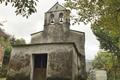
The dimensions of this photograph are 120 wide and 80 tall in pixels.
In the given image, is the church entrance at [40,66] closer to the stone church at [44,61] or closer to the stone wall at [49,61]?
the stone church at [44,61]

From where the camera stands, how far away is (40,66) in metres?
20.9

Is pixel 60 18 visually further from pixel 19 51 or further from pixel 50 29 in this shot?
pixel 19 51

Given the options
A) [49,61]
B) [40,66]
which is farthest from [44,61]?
[49,61]

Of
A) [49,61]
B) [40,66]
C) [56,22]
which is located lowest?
[40,66]

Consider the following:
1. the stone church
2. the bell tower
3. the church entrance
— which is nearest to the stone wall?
the stone church

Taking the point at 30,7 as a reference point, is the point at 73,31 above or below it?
above

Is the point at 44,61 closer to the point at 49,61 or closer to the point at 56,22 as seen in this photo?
the point at 49,61

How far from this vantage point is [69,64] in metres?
19.2

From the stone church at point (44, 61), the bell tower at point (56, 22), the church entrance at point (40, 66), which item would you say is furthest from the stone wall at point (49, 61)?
the bell tower at point (56, 22)

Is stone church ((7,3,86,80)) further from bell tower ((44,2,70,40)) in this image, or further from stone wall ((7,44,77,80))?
bell tower ((44,2,70,40))

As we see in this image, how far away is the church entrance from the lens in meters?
20.5

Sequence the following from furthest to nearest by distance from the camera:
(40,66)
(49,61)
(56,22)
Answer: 1. (56,22)
2. (40,66)
3. (49,61)

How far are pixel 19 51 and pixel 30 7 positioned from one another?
1552cm

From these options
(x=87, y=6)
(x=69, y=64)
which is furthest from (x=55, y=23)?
(x=87, y=6)
